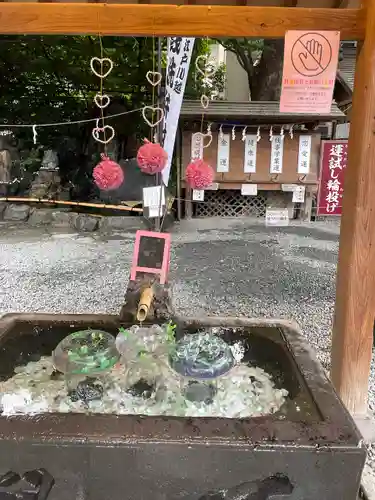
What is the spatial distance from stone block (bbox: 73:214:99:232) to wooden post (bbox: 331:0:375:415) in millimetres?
6666

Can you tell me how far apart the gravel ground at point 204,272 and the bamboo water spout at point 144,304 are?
5.44ft

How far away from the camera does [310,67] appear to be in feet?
7.75

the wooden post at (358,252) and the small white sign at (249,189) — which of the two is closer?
the wooden post at (358,252)

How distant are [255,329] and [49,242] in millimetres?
6137

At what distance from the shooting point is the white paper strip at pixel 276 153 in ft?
28.3

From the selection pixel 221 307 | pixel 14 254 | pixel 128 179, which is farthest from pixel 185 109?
pixel 221 307

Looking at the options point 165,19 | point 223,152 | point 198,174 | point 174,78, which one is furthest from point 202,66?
point 223,152

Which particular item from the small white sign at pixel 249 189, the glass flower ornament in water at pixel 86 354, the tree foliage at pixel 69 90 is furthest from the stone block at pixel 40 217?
the glass flower ornament in water at pixel 86 354

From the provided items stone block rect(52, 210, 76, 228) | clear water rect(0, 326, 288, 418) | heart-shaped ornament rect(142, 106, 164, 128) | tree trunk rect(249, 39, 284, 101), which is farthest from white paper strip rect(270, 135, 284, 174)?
clear water rect(0, 326, 288, 418)

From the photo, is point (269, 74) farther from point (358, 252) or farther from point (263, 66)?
point (358, 252)

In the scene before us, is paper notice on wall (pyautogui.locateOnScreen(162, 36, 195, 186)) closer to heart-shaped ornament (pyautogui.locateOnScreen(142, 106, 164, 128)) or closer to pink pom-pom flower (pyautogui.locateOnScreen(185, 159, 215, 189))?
heart-shaped ornament (pyautogui.locateOnScreen(142, 106, 164, 128))

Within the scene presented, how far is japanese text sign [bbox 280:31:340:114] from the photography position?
2.35 m

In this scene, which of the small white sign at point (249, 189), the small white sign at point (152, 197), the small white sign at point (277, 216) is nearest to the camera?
the small white sign at point (152, 197)

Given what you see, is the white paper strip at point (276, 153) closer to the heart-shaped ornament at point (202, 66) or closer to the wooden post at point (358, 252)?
the heart-shaped ornament at point (202, 66)
